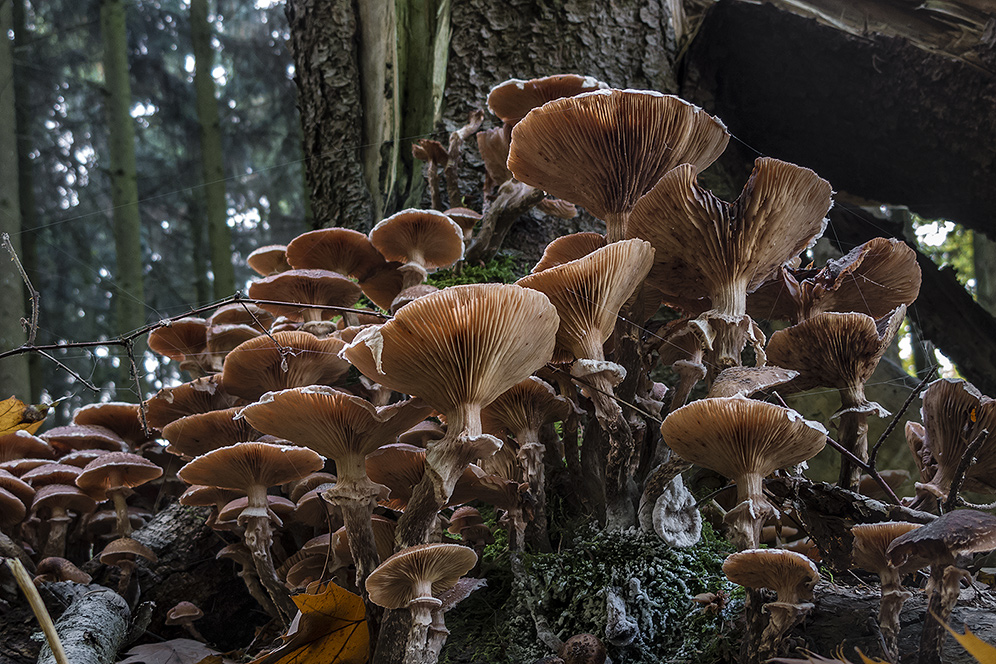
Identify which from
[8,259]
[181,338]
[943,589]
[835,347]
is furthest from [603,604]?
[8,259]

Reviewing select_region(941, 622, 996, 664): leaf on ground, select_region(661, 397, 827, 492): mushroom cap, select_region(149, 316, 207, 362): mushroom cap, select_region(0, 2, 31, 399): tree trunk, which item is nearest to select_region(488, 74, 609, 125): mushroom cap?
select_region(661, 397, 827, 492): mushroom cap

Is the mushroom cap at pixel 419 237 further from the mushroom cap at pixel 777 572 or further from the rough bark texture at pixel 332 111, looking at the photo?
the mushroom cap at pixel 777 572

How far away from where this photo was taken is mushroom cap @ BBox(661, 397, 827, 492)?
1.71 m

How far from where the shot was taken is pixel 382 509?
2900 mm

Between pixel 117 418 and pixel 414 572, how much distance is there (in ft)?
7.74

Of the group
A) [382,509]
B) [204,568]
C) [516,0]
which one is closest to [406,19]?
[516,0]

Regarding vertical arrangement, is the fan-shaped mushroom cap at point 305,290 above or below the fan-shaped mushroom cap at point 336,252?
below

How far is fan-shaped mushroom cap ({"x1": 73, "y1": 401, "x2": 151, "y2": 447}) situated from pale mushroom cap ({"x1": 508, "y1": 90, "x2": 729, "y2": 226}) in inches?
97.1

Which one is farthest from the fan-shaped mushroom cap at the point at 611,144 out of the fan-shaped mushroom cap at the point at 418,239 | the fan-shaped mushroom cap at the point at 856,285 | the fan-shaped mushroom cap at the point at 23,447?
the fan-shaped mushroom cap at the point at 23,447

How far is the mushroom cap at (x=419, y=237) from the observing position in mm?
3117

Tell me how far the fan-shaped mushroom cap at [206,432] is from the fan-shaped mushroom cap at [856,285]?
2.10m

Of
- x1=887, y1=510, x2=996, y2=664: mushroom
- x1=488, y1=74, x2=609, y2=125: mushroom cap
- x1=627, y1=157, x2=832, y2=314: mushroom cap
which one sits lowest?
x1=887, y1=510, x2=996, y2=664: mushroom

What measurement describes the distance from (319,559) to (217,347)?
1.25 metres

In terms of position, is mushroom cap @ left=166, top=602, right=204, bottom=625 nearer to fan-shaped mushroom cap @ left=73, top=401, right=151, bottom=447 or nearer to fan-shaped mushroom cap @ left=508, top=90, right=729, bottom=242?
fan-shaped mushroom cap @ left=73, top=401, right=151, bottom=447
